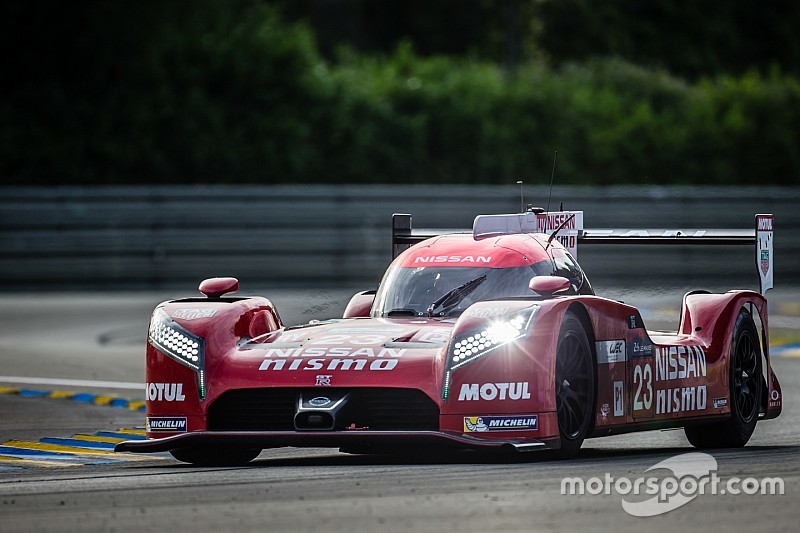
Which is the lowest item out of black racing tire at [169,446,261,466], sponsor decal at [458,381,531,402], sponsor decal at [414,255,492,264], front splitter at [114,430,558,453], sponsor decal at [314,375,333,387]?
black racing tire at [169,446,261,466]

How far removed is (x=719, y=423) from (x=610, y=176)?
62.1 ft

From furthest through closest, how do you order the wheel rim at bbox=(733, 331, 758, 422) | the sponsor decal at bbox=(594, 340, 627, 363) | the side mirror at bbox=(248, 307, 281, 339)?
1. the wheel rim at bbox=(733, 331, 758, 422)
2. the side mirror at bbox=(248, 307, 281, 339)
3. the sponsor decal at bbox=(594, 340, 627, 363)

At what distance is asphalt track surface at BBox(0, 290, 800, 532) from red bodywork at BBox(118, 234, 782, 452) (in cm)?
18

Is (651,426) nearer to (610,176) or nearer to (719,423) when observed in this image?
(719,423)

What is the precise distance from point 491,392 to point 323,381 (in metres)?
0.84

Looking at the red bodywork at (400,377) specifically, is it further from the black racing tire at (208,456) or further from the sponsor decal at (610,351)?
the black racing tire at (208,456)

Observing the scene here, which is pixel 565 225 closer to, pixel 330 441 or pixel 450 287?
pixel 450 287

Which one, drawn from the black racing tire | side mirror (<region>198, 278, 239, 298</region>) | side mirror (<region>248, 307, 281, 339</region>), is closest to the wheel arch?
side mirror (<region>248, 307, 281, 339</region>)

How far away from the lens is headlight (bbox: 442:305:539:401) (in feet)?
26.8

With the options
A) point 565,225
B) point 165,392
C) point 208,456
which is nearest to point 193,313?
point 165,392

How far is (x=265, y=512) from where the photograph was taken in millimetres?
6309

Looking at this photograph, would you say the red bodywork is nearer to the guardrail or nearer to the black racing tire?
the black racing tire

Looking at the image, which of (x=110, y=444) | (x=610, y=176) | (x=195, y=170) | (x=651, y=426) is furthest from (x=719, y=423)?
(x=610, y=176)

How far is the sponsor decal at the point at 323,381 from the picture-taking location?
8.22m
